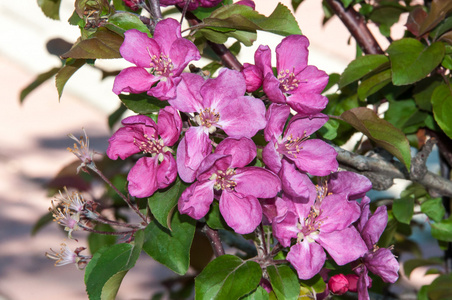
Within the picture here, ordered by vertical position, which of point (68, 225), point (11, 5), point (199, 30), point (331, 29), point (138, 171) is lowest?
point (11, 5)

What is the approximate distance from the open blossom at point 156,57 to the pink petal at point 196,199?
0.12 m

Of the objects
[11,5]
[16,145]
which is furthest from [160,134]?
[11,5]

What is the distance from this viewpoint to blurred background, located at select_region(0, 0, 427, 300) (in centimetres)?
258

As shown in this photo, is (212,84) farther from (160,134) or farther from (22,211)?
(22,211)

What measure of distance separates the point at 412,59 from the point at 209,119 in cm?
47

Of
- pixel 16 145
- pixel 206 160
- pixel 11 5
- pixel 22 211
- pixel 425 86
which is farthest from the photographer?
pixel 11 5

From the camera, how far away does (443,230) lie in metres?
1.34

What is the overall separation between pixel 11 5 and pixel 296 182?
14.3ft

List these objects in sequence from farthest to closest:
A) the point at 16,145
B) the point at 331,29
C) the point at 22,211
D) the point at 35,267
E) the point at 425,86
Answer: the point at 331,29 → the point at 16,145 → the point at 22,211 → the point at 35,267 → the point at 425,86

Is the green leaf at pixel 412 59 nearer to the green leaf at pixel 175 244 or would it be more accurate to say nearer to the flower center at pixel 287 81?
the flower center at pixel 287 81

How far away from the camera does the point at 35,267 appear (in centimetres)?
264

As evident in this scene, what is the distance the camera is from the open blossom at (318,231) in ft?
2.81

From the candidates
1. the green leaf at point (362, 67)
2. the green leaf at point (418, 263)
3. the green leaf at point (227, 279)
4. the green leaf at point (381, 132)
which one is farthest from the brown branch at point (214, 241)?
the green leaf at point (418, 263)

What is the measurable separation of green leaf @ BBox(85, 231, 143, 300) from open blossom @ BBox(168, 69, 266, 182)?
0.17 metres
